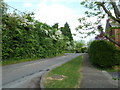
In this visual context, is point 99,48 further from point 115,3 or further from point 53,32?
point 53,32

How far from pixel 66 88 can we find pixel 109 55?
6.45m

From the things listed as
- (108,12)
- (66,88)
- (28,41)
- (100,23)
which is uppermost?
(108,12)

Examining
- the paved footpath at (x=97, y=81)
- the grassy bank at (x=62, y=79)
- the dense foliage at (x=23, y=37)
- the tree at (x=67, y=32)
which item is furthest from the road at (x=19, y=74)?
the tree at (x=67, y=32)

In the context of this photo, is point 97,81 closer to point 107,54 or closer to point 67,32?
point 107,54

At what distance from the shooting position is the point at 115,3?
28.4ft

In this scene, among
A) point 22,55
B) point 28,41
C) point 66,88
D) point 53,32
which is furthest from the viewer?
point 53,32

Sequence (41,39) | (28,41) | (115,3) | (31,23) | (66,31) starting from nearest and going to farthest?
1. (115,3)
2. (28,41)
3. (31,23)
4. (41,39)
5. (66,31)

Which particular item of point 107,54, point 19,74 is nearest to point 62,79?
point 19,74

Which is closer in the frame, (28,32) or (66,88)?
(66,88)

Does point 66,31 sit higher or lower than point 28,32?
higher

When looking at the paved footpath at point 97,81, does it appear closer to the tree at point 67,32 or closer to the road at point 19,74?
the road at point 19,74

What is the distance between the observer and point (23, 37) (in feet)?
54.2

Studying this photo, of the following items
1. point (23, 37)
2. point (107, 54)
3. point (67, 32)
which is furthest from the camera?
point (67, 32)

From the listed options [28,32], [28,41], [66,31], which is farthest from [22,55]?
[66,31]
